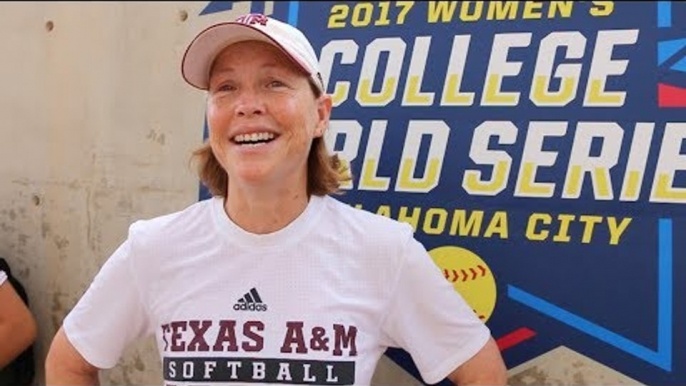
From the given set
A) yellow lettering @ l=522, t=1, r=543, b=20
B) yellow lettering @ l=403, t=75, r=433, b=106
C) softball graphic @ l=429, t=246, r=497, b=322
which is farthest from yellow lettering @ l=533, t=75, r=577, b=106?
softball graphic @ l=429, t=246, r=497, b=322

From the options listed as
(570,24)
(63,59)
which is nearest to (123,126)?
(63,59)

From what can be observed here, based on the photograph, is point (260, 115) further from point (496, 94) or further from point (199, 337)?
point (496, 94)

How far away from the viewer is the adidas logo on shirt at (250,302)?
1.67 meters

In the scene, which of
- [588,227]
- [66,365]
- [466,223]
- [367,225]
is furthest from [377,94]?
[66,365]

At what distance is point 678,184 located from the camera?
185 cm

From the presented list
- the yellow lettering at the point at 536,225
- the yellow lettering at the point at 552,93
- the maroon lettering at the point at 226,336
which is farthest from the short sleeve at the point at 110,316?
the yellow lettering at the point at 552,93

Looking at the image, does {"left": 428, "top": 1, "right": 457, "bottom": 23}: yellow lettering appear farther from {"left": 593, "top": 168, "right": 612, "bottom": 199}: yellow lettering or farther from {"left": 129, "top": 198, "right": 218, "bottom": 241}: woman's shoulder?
{"left": 129, "top": 198, "right": 218, "bottom": 241}: woman's shoulder

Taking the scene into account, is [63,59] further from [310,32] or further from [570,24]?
[570,24]

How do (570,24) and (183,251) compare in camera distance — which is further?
(570,24)

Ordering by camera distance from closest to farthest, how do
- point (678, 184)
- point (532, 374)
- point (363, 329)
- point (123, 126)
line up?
1. point (363, 329)
2. point (678, 184)
3. point (532, 374)
4. point (123, 126)

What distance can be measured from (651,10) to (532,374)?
0.91 metres

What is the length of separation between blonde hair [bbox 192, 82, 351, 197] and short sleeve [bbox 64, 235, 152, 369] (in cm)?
24

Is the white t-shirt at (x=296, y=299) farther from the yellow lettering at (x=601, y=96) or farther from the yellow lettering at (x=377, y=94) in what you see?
the yellow lettering at (x=601, y=96)

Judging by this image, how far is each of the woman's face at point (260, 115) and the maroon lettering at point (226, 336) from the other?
0.30 meters
